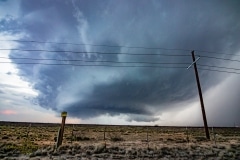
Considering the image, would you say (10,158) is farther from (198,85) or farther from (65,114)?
(198,85)

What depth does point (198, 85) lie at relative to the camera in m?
25.3

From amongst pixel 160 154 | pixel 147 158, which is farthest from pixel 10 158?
pixel 160 154

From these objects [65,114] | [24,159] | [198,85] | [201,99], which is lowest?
[24,159]

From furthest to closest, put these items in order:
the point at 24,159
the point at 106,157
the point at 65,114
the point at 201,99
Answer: the point at 201,99, the point at 65,114, the point at 106,157, the point at 24,159

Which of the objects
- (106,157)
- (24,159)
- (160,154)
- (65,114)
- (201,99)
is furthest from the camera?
(201,99)

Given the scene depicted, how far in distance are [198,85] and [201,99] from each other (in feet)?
6.02

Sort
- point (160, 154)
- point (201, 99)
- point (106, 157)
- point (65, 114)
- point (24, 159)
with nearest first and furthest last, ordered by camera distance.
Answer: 1. point (24, 159)
2. point (106, 157)
3. point (160, 154)
4. point (65, 114)
5. point (201, 99)

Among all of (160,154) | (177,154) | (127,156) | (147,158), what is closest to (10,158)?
(127,156)

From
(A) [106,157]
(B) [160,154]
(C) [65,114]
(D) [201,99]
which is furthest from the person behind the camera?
(D) [201,99]

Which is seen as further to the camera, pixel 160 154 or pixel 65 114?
pixel 65 114

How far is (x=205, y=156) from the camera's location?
15.9 m

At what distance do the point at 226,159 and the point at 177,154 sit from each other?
3623mm

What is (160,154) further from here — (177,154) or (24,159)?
(24,159)

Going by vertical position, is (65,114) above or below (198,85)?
below
